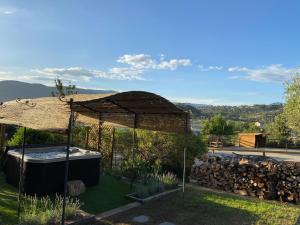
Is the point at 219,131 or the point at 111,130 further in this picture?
the point at 219,131

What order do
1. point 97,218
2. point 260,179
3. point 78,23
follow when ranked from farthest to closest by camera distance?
1. point 78,23
2. point 260,179
3. point 97,218

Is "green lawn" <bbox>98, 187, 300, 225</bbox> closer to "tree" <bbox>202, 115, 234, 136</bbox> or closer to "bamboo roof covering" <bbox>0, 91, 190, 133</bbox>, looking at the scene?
"bamboo roof covering" <bbox>0, 91, 190, 133</bbox>

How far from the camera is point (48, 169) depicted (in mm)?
8195

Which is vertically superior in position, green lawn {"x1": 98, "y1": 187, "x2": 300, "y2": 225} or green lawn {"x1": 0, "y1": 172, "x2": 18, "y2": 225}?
green lawn {"x1": 0, "y1": 172, "x2": 18, "y2": 225}

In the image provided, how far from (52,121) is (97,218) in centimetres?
257

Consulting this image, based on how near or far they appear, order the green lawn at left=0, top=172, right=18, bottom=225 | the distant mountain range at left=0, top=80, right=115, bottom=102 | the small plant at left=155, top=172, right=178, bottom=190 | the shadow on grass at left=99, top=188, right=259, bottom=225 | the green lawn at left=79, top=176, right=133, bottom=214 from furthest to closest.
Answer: the distant mountain range at left=0, top=80, right=115, bottom=102 → the small plant at left=155, top=172, right=178, bottom=190 → the green lawn at left=79, top=176, right=133, bottom=214 → the shadow on grass at left=99, top=188, right=259, bottom=225 → the green lawn at left=0, top=172, right=18, bottom=225

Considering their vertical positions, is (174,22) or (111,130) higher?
(174,22)

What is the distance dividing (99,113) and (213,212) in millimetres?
5385

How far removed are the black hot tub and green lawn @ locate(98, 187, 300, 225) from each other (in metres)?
2.05

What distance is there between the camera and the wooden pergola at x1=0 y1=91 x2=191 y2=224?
20.2ft

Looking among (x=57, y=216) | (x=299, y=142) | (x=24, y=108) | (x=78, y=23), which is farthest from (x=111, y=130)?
(x=299, y=142)

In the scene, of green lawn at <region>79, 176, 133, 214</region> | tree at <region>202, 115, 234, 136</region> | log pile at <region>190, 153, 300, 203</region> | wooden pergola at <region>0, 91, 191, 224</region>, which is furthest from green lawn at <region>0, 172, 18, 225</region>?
tree at <region>202, 115, 234, 136</region>

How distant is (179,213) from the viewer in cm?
799

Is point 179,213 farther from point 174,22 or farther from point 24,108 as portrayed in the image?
point 174,22
